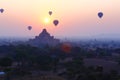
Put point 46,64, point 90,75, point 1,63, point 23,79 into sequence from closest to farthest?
point 90,75 < point 23,79 < point 1,63 < point 46,64

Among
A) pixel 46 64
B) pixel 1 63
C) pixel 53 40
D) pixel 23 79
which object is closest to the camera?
pixel 23 79

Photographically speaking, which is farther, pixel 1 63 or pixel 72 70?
pixel 1 63

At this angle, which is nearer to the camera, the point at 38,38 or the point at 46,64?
the point at 46,64

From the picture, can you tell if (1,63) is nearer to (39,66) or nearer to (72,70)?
(39,66)

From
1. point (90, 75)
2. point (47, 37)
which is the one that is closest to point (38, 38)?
point (47, 37)

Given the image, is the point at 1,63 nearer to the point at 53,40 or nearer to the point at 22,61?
the point at 22,61

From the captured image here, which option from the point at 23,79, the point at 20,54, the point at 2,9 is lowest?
the point at 23,79

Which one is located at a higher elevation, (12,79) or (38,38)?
(38,38)

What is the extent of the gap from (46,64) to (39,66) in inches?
38.8

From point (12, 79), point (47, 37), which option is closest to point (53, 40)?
point (47, 37)

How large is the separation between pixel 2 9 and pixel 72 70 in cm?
2834

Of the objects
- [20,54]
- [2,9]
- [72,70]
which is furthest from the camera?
[2,9]

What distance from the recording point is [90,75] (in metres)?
35.8

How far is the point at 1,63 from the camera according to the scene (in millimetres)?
52250
